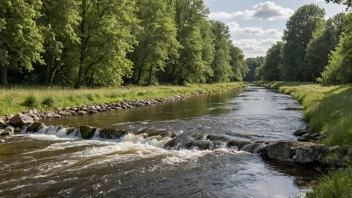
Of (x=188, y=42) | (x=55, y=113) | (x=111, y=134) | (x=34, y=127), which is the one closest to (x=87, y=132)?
(x=111, y=134)

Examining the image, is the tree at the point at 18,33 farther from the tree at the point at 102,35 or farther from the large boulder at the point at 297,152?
the large boulder at the point at 297,152

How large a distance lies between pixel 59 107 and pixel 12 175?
14222mm

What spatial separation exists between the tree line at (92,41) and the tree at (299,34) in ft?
101

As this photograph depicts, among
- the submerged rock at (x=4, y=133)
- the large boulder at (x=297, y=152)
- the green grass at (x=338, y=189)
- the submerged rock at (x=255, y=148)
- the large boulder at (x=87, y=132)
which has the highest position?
the green grass at (x=338, y=189)

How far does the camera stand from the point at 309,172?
9.47 m

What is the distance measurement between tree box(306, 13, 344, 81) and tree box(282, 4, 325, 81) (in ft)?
25.0

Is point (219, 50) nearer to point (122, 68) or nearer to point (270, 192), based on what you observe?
point (122, 68)

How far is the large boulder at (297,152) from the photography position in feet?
32.7

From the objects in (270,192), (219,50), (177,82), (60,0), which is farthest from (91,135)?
(219,50)

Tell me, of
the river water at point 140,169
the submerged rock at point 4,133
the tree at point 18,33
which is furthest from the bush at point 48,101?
the river water at point 140,169

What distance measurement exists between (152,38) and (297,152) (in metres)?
37.9

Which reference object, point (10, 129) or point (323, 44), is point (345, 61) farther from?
point (10, 129)

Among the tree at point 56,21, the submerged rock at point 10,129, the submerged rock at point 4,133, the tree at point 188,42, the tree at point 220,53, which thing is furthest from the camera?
the tree at point 220,53

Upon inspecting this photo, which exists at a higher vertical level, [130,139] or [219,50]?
[219,50]
